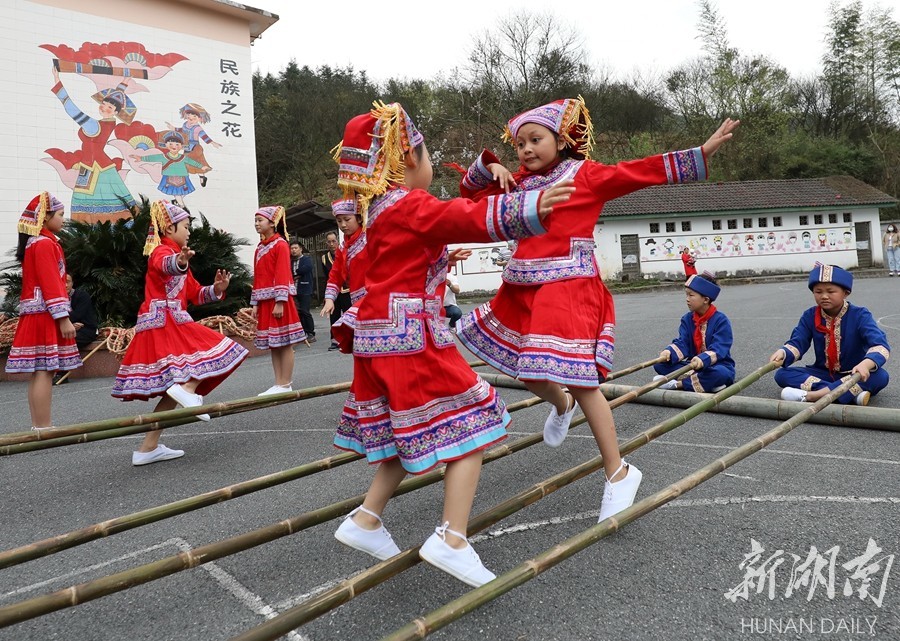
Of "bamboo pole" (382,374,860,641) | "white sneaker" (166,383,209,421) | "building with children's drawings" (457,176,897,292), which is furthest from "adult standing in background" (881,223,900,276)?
"white sneaker" (166,383,209,421)

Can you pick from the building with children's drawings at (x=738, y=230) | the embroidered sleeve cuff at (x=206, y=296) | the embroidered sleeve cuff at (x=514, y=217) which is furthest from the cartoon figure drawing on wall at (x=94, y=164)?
the building with children's drawings at (x=738, y=230)

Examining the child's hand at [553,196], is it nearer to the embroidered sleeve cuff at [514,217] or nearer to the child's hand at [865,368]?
the embroidered sleeve cuff at [514,217]

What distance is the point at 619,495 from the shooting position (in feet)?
9.30

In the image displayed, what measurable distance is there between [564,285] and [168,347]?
301 cm

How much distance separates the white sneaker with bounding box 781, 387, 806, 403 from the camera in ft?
17.0

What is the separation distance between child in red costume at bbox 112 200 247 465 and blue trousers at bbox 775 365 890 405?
4.37 metres

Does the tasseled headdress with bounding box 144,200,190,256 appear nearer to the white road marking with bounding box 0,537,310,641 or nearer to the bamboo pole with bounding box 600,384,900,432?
the white road marking with bounding box 0,537,310,641

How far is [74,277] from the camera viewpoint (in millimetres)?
10664

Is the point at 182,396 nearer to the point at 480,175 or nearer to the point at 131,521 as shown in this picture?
the point at 131,521

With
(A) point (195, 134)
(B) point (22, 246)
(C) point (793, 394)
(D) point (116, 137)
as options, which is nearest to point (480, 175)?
(C) point (793, 394)

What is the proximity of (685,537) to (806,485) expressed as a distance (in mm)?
981

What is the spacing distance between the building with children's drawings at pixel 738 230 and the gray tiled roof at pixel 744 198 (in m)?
0.04

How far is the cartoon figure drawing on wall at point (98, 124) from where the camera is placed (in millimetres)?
15375

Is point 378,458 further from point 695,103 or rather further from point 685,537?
→ point 695,103
